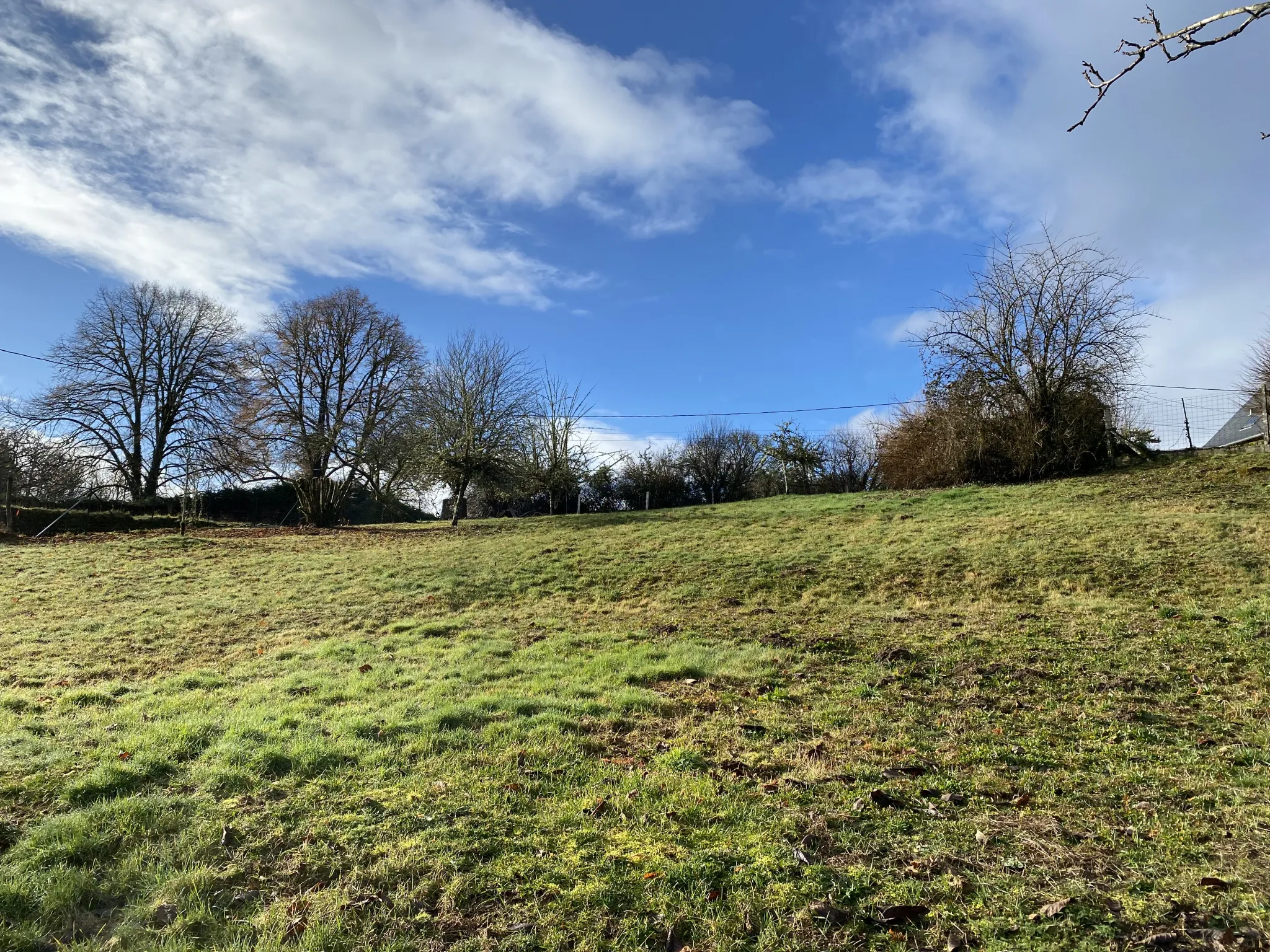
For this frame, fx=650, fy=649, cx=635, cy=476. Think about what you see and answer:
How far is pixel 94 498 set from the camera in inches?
1144

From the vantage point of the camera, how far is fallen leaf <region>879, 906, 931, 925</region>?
9.29ft

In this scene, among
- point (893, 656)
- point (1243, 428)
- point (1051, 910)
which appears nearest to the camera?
point (1051, 910)

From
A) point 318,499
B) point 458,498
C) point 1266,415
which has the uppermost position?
point 1266,415

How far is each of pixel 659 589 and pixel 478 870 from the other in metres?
8.80

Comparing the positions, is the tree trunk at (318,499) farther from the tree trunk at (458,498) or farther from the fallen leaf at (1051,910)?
the fallen leaf at (1051,910)

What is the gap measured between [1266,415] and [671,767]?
2230cm

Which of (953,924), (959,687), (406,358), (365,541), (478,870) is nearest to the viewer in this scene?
(953,924)

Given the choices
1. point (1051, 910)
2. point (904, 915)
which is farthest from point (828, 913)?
point (1051, 910)

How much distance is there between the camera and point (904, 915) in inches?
113

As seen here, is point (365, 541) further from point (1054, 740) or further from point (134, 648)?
point (1054, 740)

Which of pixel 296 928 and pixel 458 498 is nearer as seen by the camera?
pixel 296 928

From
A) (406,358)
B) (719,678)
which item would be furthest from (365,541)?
(719,678)

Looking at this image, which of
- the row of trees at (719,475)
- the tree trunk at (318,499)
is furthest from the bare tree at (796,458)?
the tree trunk at (318,499)

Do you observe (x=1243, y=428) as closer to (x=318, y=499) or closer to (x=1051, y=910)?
(x=1051, y=910)
